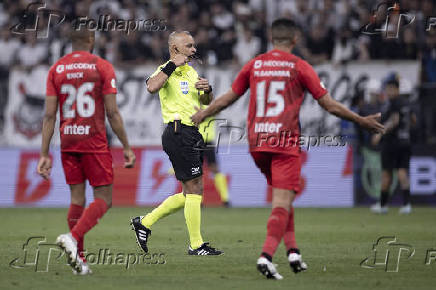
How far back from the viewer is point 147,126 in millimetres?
20500

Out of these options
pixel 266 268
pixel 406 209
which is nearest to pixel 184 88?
pixel 266 268

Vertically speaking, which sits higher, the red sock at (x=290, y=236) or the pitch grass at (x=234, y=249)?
the red sock at (x=290, y=236)

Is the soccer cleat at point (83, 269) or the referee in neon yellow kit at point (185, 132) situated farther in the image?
the referee in neon yellow kit at point (185, 132)

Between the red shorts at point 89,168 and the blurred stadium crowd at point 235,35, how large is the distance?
12.1m

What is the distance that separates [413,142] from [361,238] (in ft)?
25.7

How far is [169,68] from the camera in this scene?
10.0 meters

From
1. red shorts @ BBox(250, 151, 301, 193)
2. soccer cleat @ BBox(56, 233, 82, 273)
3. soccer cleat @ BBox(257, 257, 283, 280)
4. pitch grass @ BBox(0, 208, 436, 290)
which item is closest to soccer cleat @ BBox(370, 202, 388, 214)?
pitch grass @ BBox(0, 208, 436, 290)

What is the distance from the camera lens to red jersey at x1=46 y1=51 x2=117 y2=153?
8.45 metres

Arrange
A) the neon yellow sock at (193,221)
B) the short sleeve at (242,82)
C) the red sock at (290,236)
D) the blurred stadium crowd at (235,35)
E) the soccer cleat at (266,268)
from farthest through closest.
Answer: the blurred stadium crowd at (235,35) < the neon yellow sock at (193,221) < the red sock at (290,236) < the short sleeve at (242,82) < the soccer cleat at (266,268)

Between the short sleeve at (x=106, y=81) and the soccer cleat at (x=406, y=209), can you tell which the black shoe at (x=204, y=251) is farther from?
the soccer cleat at (x=406, y=209)

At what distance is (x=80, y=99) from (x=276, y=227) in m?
2.24

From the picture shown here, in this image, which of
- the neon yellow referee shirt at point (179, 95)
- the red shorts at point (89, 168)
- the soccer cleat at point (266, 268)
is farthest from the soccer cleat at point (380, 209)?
the red shorts at point (89, 168)

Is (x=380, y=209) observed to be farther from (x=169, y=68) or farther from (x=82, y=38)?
(x=82, y=38)

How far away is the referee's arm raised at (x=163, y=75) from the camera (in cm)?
998
